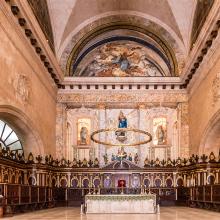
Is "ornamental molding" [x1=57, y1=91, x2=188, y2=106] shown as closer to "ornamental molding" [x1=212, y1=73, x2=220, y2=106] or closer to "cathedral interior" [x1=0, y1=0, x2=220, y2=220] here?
"cathedral interior" [x1=0, y1=0, x2=220, y2=220]

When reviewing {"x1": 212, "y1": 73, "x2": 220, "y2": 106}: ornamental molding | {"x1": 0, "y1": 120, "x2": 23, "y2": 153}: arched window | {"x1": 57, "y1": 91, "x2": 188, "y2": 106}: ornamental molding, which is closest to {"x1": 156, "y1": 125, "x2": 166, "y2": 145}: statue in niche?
{"x1": 57, "y1": 91, "x2": 188, "y2": 106}: ornamental molding

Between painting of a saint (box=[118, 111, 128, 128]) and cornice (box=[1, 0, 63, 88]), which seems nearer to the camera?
cornice (box=[1, 0, 63, 88])

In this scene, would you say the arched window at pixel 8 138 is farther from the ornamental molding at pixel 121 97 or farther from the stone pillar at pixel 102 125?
the stone pillar at pixel 102 125

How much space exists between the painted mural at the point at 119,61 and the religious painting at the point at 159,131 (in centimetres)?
320

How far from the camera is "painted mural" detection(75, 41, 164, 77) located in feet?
89.2

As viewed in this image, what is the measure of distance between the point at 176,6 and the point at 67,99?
277 inches

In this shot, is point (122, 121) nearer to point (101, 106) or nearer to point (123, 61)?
point (101, 106)

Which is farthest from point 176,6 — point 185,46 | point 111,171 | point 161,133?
point 111,171

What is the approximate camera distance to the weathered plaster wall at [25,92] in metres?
14.8

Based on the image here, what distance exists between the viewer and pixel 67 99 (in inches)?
976

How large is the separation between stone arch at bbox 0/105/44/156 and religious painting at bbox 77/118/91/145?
4.52 m

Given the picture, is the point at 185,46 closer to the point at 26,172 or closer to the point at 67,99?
the point at 67,99

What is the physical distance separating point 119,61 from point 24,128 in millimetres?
9867

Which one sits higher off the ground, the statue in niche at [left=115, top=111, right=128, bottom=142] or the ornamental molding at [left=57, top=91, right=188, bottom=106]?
the ornamental molding at [left=57, top=91, right=188, bottom=106]
